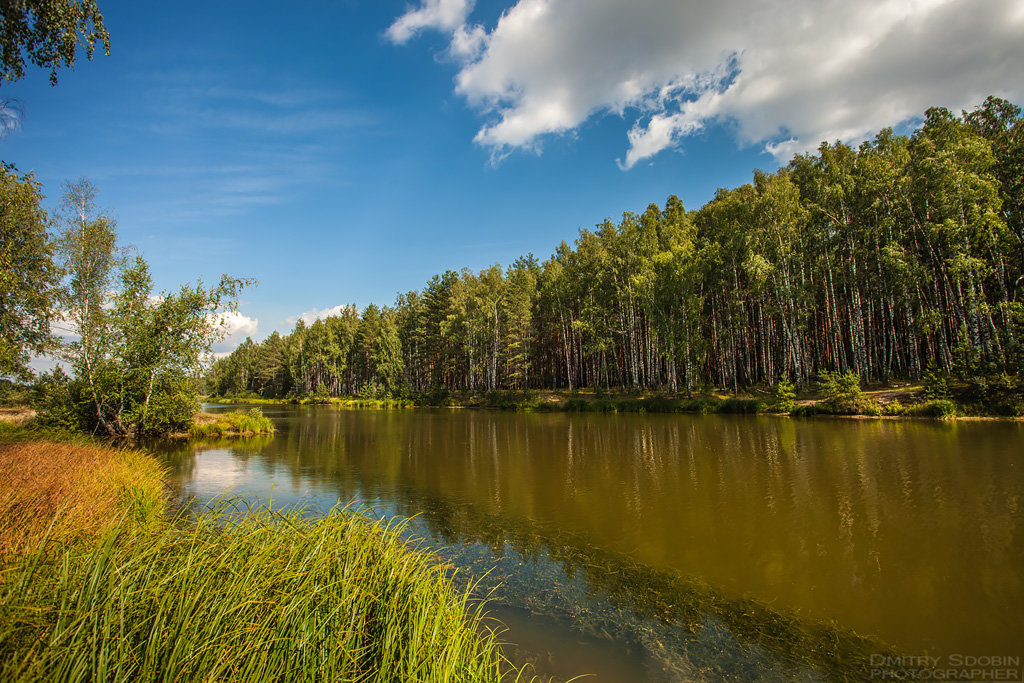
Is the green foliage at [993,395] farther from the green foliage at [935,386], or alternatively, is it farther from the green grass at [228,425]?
the green grass at [228,425]

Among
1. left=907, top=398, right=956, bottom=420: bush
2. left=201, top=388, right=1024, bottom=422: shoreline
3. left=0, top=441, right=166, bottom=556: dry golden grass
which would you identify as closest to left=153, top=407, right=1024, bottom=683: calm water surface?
left=0, top=441, right=166, bottom=556: dry golden grass

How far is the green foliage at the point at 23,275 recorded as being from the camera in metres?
12.6

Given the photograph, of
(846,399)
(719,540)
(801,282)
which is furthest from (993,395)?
(719,540)

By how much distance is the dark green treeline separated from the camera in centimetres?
2531

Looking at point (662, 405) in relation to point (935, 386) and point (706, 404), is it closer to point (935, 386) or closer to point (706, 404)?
point (706, 404)

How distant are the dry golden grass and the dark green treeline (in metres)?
15.0

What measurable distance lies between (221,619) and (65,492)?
240 inches

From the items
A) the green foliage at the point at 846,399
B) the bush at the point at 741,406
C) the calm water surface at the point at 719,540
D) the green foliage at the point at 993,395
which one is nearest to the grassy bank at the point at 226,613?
the calm water surface at the point at 719,540

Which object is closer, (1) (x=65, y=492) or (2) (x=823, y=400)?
(1) (x=65, y=492)

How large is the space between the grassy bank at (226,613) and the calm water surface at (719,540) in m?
2.19

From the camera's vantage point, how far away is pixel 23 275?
14117mm

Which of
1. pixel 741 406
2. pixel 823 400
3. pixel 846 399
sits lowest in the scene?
pixel 741 406

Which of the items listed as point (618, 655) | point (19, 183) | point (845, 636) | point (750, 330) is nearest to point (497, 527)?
point (618, 655)

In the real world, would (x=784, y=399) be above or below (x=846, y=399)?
below
